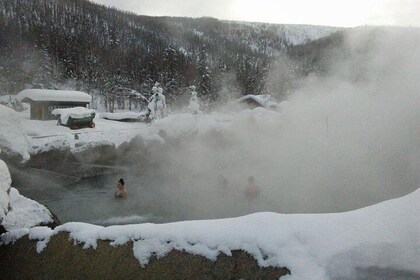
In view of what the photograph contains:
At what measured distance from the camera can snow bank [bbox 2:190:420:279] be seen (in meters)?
2.27

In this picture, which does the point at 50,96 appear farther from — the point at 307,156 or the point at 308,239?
the point at 308,239

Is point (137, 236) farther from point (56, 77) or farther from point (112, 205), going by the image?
point (56, 77)

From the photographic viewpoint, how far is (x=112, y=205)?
10.9 m

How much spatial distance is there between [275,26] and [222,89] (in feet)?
381

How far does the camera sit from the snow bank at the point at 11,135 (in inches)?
397

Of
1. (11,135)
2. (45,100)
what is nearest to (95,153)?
(11,135)

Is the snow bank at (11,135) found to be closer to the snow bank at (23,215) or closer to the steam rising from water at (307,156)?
the steam rising from water at (307,156)

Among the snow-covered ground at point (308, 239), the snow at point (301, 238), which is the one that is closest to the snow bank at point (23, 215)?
the snow at point (301, 238)

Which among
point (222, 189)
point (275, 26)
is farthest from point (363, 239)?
point (275, 26)

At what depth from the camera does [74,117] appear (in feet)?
70.4

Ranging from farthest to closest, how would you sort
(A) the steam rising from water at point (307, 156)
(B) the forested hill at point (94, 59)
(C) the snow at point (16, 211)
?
(B) the forested hill at point (94, 59), (A) the steam rising from water at point (307, 156), (C) the snow at point (16, 211)

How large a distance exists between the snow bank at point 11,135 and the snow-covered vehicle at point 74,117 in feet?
34.9

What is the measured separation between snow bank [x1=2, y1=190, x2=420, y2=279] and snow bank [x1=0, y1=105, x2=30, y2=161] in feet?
29.0

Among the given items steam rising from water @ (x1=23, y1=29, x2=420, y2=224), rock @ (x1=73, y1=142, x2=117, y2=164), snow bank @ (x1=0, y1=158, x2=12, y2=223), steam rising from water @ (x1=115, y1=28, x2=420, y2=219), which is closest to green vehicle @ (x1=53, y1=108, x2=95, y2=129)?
steam rising from water @ (x1=23, y1=29, x2=420, y2=224)
